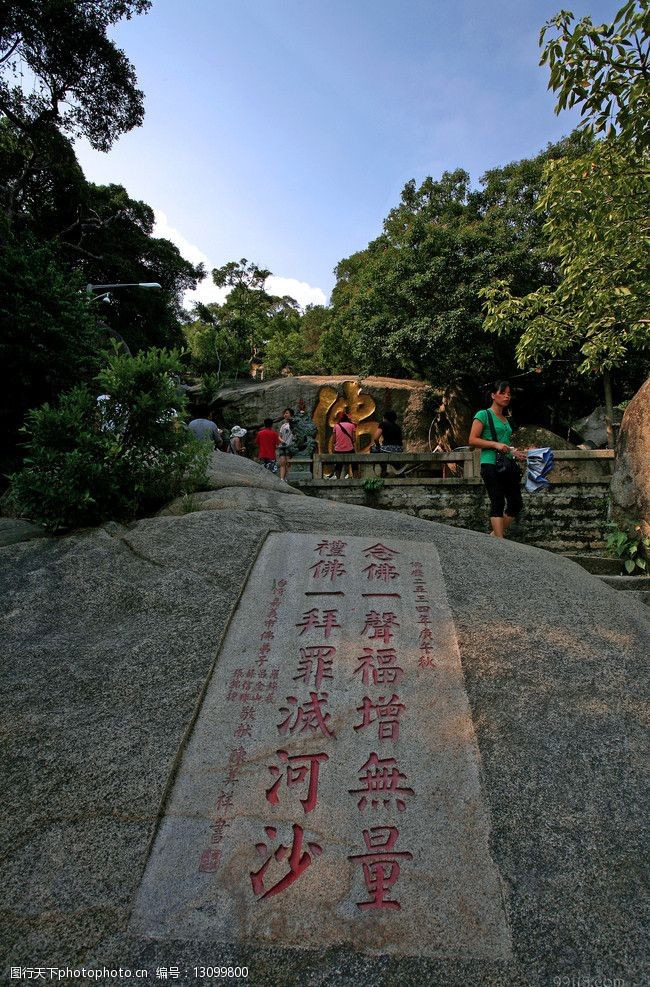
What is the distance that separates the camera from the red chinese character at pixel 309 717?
2611 millimetres

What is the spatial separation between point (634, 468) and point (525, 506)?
201 cm

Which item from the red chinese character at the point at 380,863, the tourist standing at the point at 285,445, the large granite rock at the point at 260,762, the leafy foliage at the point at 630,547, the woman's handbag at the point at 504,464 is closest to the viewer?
the large granite rock at the point at 260,762

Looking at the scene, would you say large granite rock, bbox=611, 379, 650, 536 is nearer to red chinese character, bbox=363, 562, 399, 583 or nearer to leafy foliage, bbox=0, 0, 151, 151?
red chinese character, bbox=363, 562, 399, 583

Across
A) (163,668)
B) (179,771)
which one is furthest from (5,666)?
(179,771)

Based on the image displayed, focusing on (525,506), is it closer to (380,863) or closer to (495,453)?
(495,453)

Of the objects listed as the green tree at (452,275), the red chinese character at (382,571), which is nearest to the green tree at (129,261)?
the green tree at (452,275)

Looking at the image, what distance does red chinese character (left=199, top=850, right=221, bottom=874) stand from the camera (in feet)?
6.93

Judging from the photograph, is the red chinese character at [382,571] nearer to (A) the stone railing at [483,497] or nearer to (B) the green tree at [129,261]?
(A) the stone railing at [483,497]

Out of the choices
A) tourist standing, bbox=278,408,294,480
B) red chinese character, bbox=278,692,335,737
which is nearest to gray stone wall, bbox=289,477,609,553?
A: tourist standing, bbox=278,408,294,480

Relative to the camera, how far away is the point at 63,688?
284cm

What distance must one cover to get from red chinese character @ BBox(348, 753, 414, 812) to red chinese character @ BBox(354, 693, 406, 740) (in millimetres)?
123

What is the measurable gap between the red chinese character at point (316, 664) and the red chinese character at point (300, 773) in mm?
369

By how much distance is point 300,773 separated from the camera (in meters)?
2.44

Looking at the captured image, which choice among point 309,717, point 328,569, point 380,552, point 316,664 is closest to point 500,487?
point 380,552
